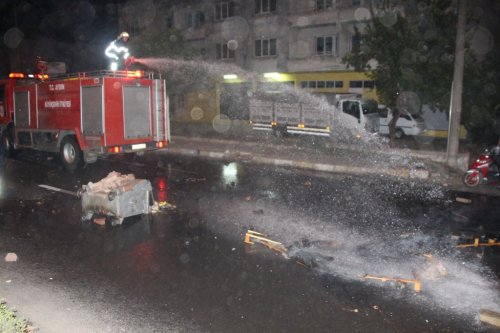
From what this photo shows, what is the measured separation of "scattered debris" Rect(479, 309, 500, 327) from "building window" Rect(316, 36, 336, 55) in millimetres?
26969

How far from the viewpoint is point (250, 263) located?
620 centimetres

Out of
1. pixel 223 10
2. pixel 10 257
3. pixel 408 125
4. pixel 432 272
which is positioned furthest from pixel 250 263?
pixel 223 10

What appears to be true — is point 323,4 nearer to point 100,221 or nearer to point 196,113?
point 196,113

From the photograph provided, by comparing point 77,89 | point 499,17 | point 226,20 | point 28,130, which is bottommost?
point 28,130

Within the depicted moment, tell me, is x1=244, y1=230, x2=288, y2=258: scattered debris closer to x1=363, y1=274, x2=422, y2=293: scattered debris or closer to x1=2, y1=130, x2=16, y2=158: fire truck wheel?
x1=363, y1=274, x2=422, y2=293: scattered debris

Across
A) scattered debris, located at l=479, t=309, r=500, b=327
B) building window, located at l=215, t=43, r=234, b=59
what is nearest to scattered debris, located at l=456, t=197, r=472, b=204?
scattered debris, located at l=479, t=309, r=500, b=327

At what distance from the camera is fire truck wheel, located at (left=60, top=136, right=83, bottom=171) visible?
1342 cm

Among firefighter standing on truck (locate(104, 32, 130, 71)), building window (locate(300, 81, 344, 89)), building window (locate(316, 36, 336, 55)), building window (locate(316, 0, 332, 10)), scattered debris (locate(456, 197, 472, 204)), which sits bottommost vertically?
scattered debris (locate(456, 197, 472, 204))

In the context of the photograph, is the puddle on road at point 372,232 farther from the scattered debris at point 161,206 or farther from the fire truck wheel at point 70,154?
the fire truck wheel at point 70,154

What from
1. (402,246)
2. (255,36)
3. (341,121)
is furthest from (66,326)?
(255,36)

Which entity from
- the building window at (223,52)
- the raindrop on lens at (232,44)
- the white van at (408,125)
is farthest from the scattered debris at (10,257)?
the building window at (223,52)

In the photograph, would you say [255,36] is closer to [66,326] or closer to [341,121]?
[341,121]

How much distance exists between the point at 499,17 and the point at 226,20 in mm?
18992

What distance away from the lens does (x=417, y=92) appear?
16719mm
